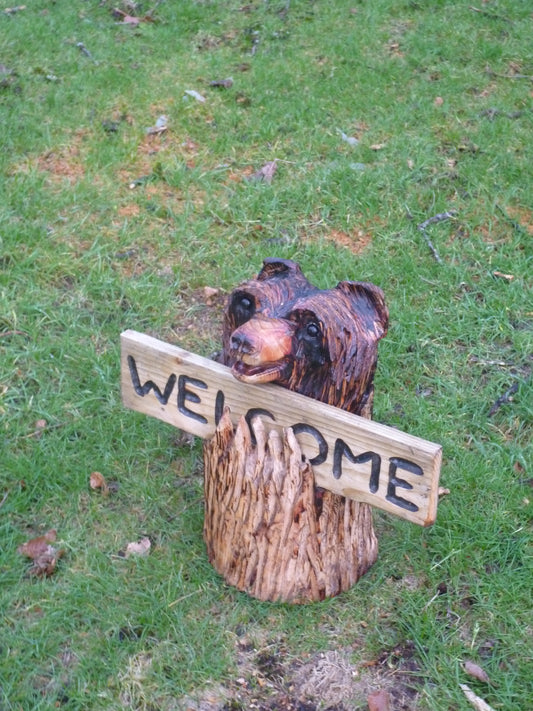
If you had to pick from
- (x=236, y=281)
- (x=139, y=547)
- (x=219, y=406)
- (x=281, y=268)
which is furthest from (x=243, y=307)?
(x=236, y=281)

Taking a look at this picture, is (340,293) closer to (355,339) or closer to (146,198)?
(355,339)

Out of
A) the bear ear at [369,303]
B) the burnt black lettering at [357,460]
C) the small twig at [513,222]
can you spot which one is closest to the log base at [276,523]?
the burnt black lettering at [357,460]

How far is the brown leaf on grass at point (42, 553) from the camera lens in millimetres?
3102

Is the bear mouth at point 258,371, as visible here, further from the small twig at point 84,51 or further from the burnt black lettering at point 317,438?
the small twig at point 84,51

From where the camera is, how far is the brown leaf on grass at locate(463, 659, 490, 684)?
2.73 metres

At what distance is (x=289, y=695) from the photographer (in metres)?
2.71

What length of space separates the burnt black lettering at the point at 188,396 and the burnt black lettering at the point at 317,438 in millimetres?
351

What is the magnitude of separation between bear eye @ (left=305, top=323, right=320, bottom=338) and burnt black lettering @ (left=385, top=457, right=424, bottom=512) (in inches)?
18.0

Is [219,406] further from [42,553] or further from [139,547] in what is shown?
[42,553]

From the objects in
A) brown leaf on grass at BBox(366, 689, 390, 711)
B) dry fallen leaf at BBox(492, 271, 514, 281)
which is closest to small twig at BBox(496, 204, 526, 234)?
dry fallen leaf at BBox(492, 271, 514, 281)

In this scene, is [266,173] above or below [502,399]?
above

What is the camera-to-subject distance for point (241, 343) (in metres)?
2.46

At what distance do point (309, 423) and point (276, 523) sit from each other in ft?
1.45

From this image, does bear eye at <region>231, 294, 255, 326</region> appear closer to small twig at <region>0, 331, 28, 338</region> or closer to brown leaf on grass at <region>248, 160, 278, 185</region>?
small twig at <region>0, 331, 28, 338</region>
